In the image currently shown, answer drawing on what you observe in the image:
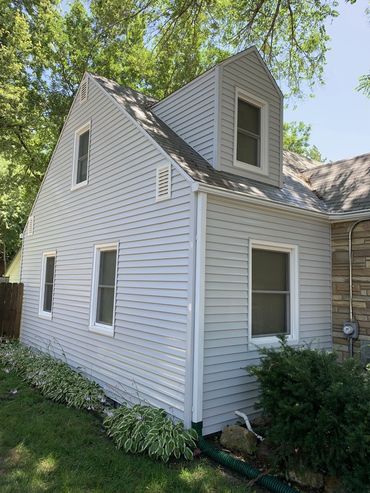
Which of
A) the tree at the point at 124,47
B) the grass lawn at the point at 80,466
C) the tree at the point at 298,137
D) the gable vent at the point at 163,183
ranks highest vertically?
the tree at the point at 298,137

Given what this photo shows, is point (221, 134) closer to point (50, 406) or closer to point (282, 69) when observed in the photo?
point (50, 406)

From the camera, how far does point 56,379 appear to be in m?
6.10

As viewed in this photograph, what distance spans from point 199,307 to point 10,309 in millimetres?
7891

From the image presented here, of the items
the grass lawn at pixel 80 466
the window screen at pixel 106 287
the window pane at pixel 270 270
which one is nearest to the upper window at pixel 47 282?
the window screen at pixel 106 287

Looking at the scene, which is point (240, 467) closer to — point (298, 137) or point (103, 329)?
point (103, 329)

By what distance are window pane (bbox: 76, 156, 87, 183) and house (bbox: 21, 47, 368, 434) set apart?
4cm

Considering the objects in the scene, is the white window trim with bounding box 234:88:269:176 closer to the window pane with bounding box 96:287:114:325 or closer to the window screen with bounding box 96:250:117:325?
the window screen with bounding box 96:250:117:325

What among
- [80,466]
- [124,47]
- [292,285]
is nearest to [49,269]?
[80,466]

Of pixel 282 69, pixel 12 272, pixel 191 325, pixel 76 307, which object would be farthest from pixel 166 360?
pixel 12 272

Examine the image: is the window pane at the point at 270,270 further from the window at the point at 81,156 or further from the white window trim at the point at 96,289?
the window at the point at 81,156

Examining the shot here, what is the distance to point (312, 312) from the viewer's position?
5855mm

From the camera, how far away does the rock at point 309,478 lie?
11.0 feet

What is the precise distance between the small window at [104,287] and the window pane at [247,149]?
264cm

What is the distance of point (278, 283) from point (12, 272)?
17.4 metres
